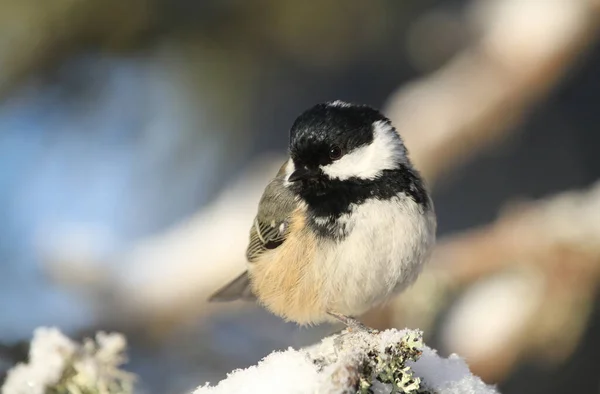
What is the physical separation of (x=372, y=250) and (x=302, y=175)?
0.52 ft

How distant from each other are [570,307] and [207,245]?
0.97m

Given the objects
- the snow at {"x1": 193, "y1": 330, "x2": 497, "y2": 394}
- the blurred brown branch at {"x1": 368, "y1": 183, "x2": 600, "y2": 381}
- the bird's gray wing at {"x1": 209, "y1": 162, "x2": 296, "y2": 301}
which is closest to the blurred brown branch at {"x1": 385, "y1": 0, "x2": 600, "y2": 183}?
the blurred brown branch at {"x1": 368, "y1": 183, "x2": 600, "y2": 381}

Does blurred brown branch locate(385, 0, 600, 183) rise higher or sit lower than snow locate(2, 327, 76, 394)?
higher

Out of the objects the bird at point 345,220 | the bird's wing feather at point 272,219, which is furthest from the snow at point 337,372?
the bird's wing feather at point 272,219

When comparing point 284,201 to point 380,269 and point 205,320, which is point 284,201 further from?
point 205,320

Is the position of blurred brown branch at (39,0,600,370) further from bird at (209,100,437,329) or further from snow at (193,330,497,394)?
snow at (193,330,497,394)

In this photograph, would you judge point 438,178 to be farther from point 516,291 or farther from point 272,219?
point 272,219

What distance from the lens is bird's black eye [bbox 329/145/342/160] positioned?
875 millimetres

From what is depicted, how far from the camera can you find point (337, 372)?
1.49ft

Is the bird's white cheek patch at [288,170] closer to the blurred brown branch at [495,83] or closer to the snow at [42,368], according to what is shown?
the snow at [42,368]

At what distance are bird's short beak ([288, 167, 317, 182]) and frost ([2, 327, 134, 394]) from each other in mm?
358

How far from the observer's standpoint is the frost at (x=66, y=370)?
61 centimetres

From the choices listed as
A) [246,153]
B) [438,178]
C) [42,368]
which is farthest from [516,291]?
[42,368]

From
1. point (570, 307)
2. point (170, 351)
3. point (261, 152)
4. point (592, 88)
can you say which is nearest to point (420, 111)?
point (261, 152)
